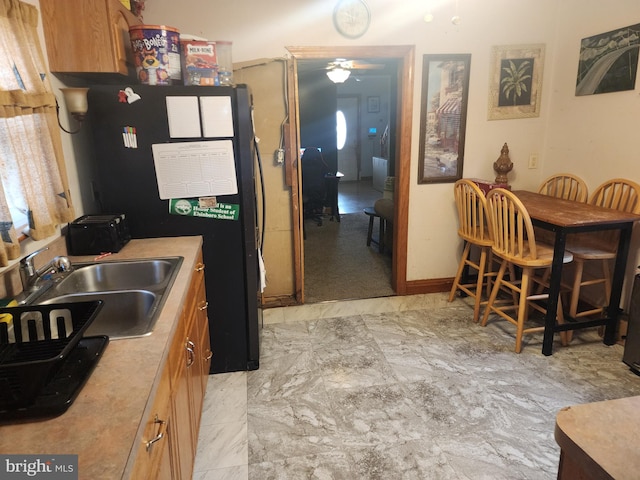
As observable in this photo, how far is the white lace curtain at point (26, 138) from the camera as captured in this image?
1.49m

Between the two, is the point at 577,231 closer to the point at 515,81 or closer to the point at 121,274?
the point at 515,81

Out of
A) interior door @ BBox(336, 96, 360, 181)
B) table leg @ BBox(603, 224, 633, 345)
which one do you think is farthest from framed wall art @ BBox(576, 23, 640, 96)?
interior door @ BBox(336, 96, 360, 181)

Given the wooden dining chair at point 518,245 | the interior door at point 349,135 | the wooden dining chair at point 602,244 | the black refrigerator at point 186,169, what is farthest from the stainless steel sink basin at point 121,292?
the interior door at point 349,135

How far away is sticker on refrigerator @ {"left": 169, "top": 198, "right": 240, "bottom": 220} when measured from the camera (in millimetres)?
2291

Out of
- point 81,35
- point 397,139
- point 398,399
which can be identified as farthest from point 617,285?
point 81,35

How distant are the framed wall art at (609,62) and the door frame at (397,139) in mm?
1213

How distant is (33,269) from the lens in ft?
5.44

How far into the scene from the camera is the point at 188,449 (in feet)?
5.30

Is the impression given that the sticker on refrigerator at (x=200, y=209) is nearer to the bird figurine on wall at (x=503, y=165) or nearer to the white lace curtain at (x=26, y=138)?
the white lace curtain at (x=26, y=138)

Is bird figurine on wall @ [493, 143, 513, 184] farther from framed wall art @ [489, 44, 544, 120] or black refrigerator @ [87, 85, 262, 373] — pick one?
black refrigerator @ [87, 85, 262, 373]

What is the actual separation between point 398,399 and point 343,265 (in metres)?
2.26

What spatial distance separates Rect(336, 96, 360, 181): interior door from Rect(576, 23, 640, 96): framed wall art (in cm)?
747

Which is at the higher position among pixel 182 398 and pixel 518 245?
pixel 518 245

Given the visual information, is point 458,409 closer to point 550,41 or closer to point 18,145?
point 18,145
